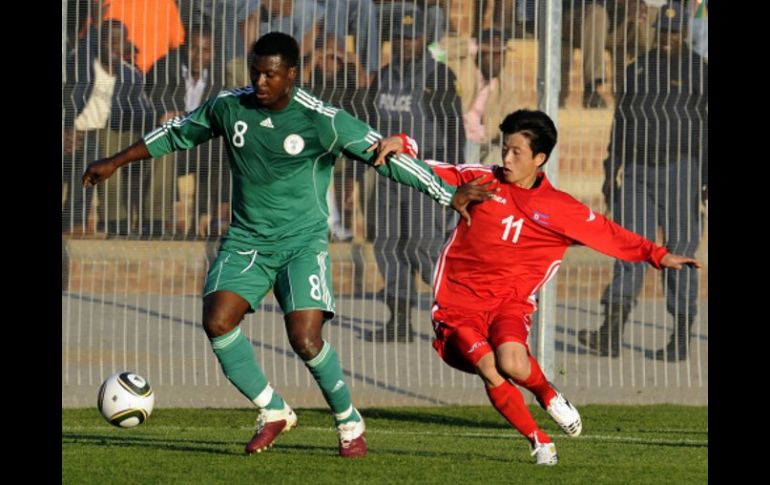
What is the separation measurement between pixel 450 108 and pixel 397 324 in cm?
171

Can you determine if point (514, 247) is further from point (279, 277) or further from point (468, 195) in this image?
point (279, 277)

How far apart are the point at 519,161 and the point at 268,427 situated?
212 centimetres

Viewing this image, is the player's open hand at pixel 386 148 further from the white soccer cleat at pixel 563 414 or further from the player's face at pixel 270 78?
the white soccer cleat at pixel 563 414

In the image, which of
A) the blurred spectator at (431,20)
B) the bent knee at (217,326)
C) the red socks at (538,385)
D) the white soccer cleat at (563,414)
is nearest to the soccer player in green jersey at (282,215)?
the bent knee at (217,326)

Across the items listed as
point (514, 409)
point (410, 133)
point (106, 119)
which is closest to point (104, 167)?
point (514, 409)

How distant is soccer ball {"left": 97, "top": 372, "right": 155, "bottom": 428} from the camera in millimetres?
10172

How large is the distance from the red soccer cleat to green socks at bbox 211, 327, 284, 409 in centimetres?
4

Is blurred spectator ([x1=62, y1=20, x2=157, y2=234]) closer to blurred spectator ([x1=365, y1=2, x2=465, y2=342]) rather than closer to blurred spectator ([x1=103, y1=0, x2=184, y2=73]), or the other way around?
blurred spectator ([x1=103, y1=0, x2=184, y2=73])

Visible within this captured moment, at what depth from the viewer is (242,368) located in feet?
32.2

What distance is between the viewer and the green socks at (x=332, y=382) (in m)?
9.79

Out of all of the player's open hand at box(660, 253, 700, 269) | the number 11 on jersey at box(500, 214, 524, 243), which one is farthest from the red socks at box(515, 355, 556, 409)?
the player's open hand at box(660, 253, 700, 269)
